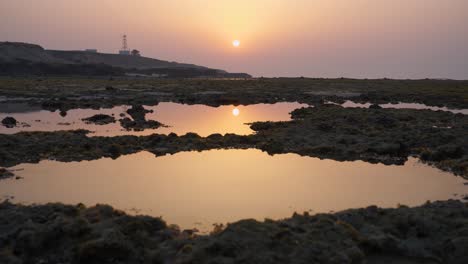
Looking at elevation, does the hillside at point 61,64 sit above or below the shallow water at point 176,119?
above

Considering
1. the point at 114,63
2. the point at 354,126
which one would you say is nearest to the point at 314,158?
the point at 354,126

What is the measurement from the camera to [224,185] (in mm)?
12672

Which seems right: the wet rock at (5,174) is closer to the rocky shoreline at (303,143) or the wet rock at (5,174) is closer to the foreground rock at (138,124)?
the rocky shoreline at (303,143)

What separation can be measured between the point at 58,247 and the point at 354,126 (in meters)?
Answer: 17.1

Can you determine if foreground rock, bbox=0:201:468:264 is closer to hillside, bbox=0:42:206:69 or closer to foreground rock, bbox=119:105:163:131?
foreground rock, bbox=119:105:163:131

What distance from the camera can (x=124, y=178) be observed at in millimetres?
13328

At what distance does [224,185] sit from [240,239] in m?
4.97

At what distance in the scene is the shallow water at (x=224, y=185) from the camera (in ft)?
35.1

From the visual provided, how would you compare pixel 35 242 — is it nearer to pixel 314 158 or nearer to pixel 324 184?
pixel 324 184

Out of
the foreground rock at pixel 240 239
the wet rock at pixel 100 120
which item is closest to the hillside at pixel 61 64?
the wet rock at pixel 100 120

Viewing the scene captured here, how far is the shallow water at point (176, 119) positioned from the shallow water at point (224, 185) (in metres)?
6.86

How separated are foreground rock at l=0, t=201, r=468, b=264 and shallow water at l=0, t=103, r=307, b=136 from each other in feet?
42.3

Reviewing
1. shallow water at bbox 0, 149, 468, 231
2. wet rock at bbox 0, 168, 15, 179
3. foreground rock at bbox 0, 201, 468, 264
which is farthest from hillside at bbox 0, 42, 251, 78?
foreground rock at bbox 0, 201, 468, 264

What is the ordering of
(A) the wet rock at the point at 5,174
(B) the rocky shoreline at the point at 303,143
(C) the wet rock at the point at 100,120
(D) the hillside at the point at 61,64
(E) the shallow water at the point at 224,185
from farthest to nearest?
1. (D) the hillside at the point at 61,64
2. (C) the wet rock at the point at 100,120
3. (B) the rocky shoreline at the point at 303,143
4. (A) the wet rock at the point at 5,174
5. (E) the shallow water at the point at 224,185
